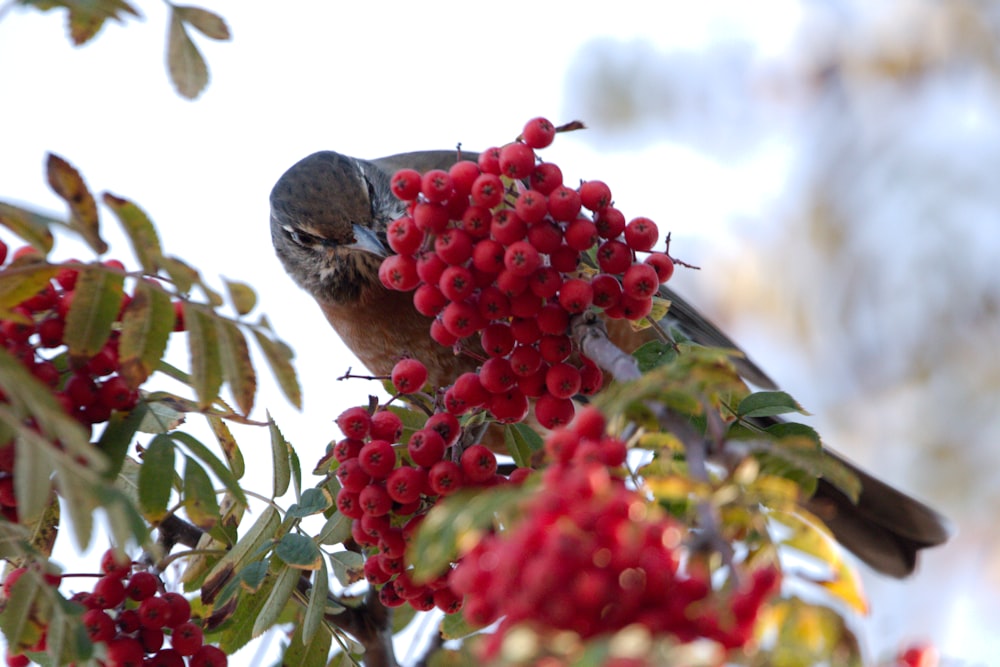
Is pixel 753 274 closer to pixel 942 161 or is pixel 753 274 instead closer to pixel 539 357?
pixel 942 161

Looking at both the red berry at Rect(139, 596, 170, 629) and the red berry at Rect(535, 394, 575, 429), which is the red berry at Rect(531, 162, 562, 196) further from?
the red berry at Rect(139, 596, 170, 629)

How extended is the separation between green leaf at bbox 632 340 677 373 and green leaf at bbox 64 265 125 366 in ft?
2.97

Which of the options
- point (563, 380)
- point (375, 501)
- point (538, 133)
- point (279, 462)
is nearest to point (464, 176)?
point (538, 133)

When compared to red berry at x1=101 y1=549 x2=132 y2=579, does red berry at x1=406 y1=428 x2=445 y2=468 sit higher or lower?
higher

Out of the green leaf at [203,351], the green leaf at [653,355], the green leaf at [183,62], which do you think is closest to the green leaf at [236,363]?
the green leaf at [203,351]

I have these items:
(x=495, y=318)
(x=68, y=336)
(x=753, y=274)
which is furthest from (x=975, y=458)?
(x=68, y=336)

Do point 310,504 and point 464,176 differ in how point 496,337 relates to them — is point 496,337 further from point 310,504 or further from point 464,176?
point 310,504

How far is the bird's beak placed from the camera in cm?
368

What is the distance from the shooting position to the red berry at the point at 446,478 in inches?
78.7

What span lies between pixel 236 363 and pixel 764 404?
37.9 inches

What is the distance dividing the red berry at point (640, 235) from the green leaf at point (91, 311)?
85 centimetres

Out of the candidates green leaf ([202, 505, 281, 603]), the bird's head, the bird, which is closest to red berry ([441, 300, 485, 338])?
green leaf ([202, 505, 281, 603])

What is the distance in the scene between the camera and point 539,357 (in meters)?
1.97

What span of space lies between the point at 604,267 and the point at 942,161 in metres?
5.42
